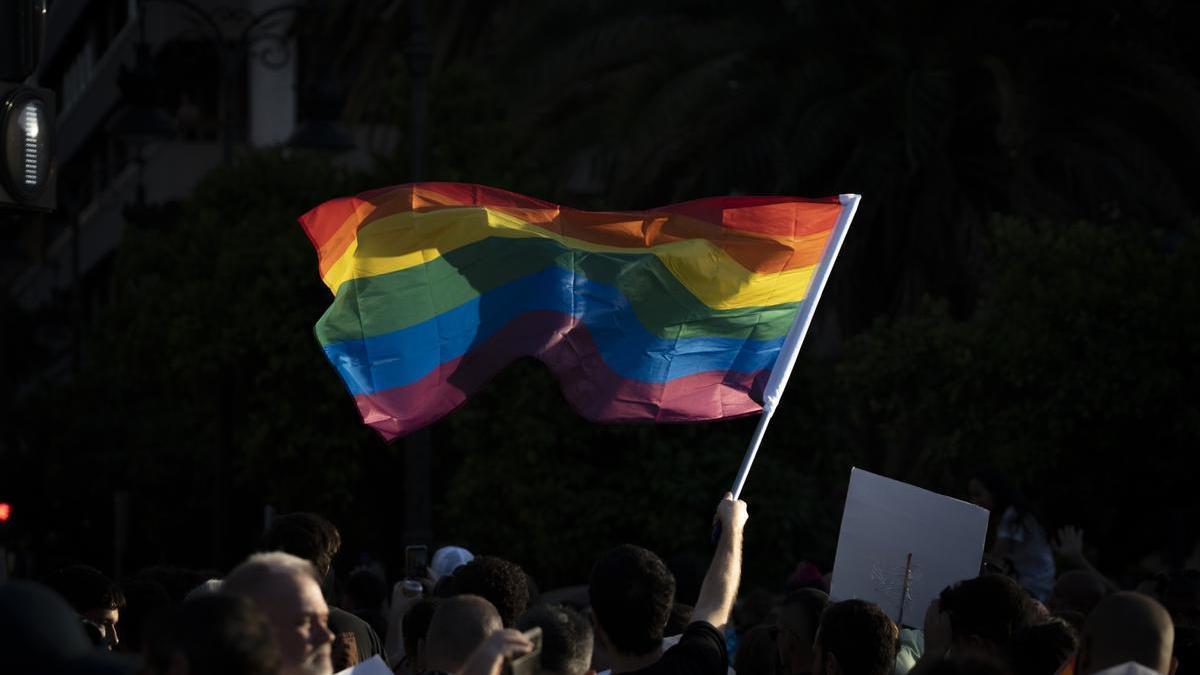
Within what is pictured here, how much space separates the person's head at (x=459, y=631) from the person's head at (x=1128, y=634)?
154 cm

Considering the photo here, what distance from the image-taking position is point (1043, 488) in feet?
52.6

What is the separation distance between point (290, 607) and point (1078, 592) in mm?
4624

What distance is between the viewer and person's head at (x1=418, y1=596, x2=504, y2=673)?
5.28m

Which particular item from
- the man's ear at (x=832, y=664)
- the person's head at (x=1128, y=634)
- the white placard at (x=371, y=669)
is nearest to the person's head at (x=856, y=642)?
the man's ear at (x=832, y=664)

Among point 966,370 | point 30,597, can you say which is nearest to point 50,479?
point 966,370

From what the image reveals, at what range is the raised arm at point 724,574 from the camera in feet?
17.9

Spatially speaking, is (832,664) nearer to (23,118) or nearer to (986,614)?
(986,614)

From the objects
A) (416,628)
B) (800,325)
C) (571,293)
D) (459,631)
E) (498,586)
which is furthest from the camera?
(571,293)

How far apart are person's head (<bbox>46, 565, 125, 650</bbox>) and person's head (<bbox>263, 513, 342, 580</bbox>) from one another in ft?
2.54

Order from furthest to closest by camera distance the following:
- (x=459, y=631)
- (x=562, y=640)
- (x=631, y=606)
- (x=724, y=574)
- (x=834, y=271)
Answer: (x=834, y=271) → (x=724, y=574) → (x=459, y=631) → (x=631, y=606) → (x=562, y=640)

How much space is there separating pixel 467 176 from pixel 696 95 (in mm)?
2082

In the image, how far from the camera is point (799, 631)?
666 centimetres

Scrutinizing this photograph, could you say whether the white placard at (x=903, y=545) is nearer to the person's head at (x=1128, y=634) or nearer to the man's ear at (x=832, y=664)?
the man's ear at (x=832, y=664)

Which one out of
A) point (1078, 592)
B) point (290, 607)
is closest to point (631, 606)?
point (290, 607)
